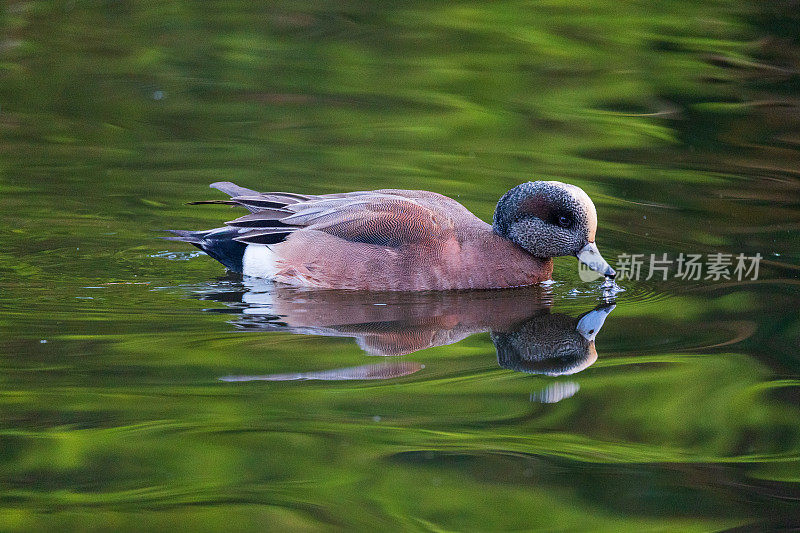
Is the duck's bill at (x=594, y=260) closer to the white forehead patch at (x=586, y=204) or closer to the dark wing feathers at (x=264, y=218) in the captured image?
the white forehead patch at (x=586, y=204)

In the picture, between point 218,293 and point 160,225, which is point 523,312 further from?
point 160,225

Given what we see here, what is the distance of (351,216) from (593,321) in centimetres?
160

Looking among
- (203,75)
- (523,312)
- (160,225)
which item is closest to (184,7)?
(203,75)

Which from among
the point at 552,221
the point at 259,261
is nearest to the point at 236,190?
the point at 259,261

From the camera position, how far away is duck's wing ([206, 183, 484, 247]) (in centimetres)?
645

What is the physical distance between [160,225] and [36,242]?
88cm

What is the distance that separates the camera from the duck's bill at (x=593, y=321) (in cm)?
574

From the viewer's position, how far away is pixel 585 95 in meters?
10.9

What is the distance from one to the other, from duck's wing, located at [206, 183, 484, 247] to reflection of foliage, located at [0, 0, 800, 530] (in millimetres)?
531

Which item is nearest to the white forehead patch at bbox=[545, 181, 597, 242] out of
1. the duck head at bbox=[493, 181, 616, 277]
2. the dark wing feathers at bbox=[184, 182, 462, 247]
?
the duck head at bbox=[493, 181, 616, 277]

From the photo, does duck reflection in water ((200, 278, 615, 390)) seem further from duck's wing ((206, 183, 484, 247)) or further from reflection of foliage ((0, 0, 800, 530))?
duck's wing ((206, 183, 484, 247))

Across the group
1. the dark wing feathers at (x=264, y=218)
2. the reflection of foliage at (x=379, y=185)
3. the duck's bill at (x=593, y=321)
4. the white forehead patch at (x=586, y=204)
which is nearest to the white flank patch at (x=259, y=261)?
the dark wing feathers at (x=264, y=218)

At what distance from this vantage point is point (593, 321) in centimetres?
595

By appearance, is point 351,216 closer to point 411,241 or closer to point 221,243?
point 411,241
